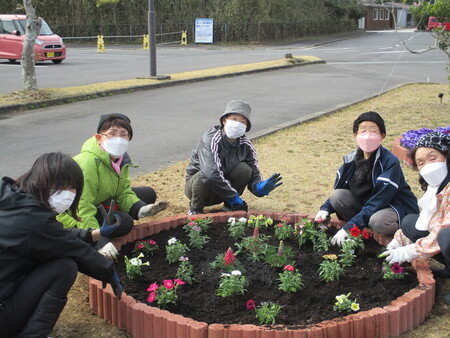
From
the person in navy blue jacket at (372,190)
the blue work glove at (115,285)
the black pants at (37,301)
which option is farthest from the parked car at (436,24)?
the black pants at (37,301)

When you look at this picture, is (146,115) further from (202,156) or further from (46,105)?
(202,156)

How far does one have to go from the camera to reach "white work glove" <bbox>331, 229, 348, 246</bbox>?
411 centimetres

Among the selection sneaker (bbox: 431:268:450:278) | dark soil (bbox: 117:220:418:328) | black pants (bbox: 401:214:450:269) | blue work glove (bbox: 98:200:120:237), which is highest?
blue work glove (bbox: 98:200:120:237)

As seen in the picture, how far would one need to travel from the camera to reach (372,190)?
14.6 ft

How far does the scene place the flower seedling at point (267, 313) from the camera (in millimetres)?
3113

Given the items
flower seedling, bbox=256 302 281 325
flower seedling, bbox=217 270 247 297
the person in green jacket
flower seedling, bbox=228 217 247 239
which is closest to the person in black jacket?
flower seedling, bbox=217 270 247 297

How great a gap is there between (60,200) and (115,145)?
3.93 feet

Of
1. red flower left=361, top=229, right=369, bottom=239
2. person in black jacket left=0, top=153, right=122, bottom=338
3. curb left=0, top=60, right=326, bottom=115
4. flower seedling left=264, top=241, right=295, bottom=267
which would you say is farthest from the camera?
curb left=0, top=60, right=326, bottom=115

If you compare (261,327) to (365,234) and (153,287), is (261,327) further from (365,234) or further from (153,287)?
(365,234)

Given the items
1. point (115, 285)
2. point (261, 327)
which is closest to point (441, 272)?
point (261, 327)

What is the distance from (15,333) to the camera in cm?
294

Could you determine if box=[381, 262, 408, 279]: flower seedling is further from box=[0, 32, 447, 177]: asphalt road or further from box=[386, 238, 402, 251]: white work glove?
box=[0, 32, 447, 177]: asphalt road

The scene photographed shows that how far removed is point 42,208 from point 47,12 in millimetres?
44005

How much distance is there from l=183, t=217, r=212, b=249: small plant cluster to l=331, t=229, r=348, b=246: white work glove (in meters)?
0.92
